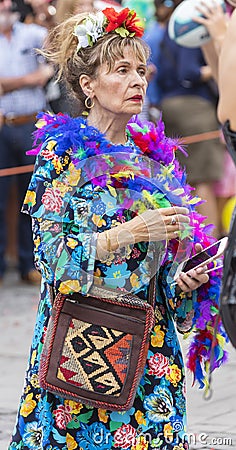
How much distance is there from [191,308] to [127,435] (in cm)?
51

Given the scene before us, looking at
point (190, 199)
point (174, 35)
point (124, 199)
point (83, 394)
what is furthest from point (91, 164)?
point (174, 35)

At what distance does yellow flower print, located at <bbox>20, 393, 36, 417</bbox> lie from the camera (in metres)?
3.62

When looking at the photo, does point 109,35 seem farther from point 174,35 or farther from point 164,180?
point 174,35

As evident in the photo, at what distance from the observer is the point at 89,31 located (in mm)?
3598

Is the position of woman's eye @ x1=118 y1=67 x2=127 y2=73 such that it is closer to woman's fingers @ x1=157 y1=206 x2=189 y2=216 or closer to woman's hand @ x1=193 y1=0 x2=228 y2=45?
woman's fingers @ x1=157 y1=206 x2=189 y2=216

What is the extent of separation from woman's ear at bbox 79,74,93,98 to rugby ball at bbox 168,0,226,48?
11.4 feet

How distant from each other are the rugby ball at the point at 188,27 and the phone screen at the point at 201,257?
11.9ft

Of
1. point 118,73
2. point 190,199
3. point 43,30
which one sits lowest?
point 43,30

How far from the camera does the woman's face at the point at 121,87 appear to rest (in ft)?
11.8

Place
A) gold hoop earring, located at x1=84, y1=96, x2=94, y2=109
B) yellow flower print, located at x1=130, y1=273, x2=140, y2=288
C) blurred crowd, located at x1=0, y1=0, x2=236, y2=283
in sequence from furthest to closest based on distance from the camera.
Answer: blurred crowd, located at x1=0, y1=0, x2=236, y2=283, gold hoop earring, located at x1=84, y1=96, x2=94, y2=109, yellow flower print, located at x1=130, y1=273, x2=140, y2=288

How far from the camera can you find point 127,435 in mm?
3471

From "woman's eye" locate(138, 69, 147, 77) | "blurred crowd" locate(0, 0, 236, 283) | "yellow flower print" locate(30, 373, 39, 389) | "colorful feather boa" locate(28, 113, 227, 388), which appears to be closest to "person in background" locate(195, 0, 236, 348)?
"colorful feather boa" locate(28, 113, 227, 388)

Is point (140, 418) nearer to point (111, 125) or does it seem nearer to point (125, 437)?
point (125, 437)

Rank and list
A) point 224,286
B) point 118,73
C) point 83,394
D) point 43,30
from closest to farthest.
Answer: point 224,286
point 83,394
point 118,73
point 43,30
